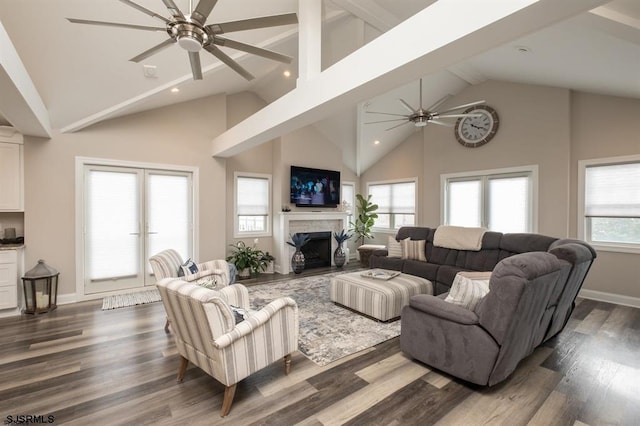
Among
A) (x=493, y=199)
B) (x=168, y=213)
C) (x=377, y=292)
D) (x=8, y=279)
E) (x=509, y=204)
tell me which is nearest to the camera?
(x=377, y=292)

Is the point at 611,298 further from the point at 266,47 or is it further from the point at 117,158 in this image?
the point at 117,158

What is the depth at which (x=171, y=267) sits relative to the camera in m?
3.43

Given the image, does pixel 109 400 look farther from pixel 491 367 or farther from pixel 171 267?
pixel 491 367

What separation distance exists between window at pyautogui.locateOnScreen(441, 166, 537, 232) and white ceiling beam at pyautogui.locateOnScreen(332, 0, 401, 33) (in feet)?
11.5

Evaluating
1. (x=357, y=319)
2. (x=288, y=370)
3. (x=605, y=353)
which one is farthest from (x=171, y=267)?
(x=605, y=353)

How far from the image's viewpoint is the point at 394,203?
25.6 ft

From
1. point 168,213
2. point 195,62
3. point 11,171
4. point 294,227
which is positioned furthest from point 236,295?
point 11,171

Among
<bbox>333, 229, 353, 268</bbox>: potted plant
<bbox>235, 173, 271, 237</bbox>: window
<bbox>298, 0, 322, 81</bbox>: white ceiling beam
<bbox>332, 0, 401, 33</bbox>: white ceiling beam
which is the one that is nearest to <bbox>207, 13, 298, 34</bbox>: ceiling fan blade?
<bbox>298, 0, 322, 81</bbox>: white ceiling beam

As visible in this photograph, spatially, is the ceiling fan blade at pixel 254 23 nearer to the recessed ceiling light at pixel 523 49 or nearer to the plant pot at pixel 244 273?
the recessed ceiling light at pixel 523 49

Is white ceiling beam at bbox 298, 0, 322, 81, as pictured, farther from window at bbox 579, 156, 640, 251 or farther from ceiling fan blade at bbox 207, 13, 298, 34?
window at bbox 579, 156, 640, 251

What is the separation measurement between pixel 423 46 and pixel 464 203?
16.3 feet

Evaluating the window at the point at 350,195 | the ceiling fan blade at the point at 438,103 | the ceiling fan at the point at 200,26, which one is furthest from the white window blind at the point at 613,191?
the ceiling fan at the point at 200,26

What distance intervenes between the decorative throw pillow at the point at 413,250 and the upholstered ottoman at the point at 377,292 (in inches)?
42.5

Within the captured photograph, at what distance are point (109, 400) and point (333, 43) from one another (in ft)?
17.0
